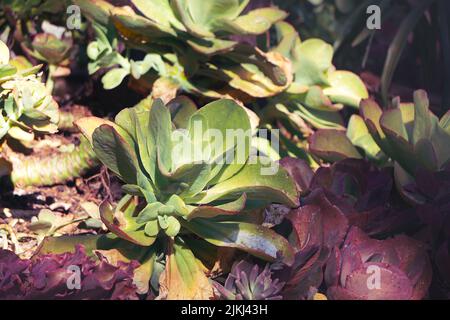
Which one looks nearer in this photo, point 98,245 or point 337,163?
point 98,245

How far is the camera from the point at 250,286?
755 mm

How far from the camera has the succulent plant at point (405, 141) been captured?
92cm

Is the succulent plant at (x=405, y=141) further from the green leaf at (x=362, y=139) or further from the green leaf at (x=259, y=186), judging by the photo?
the green leaf at (x=259, y=186)

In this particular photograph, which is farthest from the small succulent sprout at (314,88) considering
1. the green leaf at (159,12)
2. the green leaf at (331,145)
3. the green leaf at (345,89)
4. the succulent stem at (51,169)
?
the succulent stem at (51,169)

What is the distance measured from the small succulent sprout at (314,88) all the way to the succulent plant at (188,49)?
6cm

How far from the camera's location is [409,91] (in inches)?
56.6

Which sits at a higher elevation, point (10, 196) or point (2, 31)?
point (2, 31)

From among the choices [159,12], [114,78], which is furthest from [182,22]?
[114,78]

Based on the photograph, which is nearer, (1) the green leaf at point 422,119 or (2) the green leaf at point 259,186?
(2) the green leaf at point 259,186

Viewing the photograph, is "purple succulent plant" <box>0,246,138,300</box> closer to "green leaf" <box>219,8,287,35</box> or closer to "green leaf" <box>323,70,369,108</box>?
"green leaf" <box>219,8,287,35</box>

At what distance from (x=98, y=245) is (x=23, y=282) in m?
0.11
